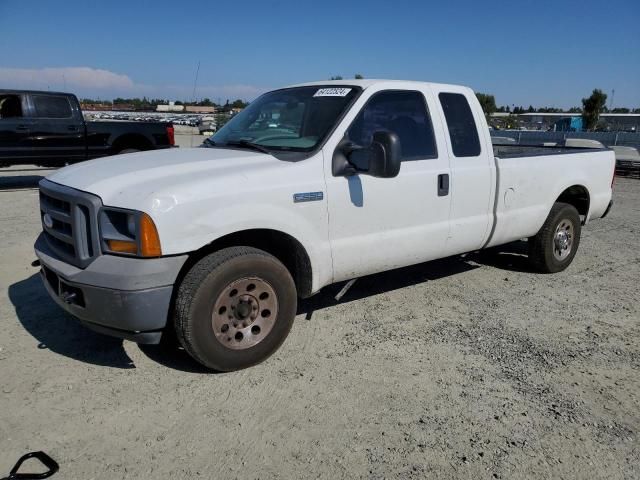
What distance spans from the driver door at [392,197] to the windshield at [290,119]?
0.16m

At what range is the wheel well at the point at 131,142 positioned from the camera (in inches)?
471

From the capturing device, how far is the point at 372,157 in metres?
3.58

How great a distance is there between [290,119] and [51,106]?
9.19m

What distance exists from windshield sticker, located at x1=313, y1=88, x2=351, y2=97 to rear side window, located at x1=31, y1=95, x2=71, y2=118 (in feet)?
30.1

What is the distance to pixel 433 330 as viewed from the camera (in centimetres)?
423

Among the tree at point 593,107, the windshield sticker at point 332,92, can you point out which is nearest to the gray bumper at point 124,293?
the windshield sticker at point 332,92

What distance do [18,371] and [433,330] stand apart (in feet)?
9.92

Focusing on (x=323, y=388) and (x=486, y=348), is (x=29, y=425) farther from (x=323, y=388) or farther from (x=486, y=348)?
(x=486, y=348)

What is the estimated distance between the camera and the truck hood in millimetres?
3016

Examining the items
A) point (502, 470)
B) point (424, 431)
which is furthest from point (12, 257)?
point (502, 470)

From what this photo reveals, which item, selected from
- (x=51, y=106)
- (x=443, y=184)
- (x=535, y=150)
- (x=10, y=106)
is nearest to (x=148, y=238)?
(x=443, y=184)

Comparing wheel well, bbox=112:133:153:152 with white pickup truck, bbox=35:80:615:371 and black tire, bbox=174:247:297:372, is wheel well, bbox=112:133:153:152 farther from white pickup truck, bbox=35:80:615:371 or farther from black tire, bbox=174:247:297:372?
black tire, bbox=174:247:297:372

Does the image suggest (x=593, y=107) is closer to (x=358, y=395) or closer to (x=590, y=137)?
(x=590, y=137)

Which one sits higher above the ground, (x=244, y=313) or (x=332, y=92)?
(x=332, y=92)
